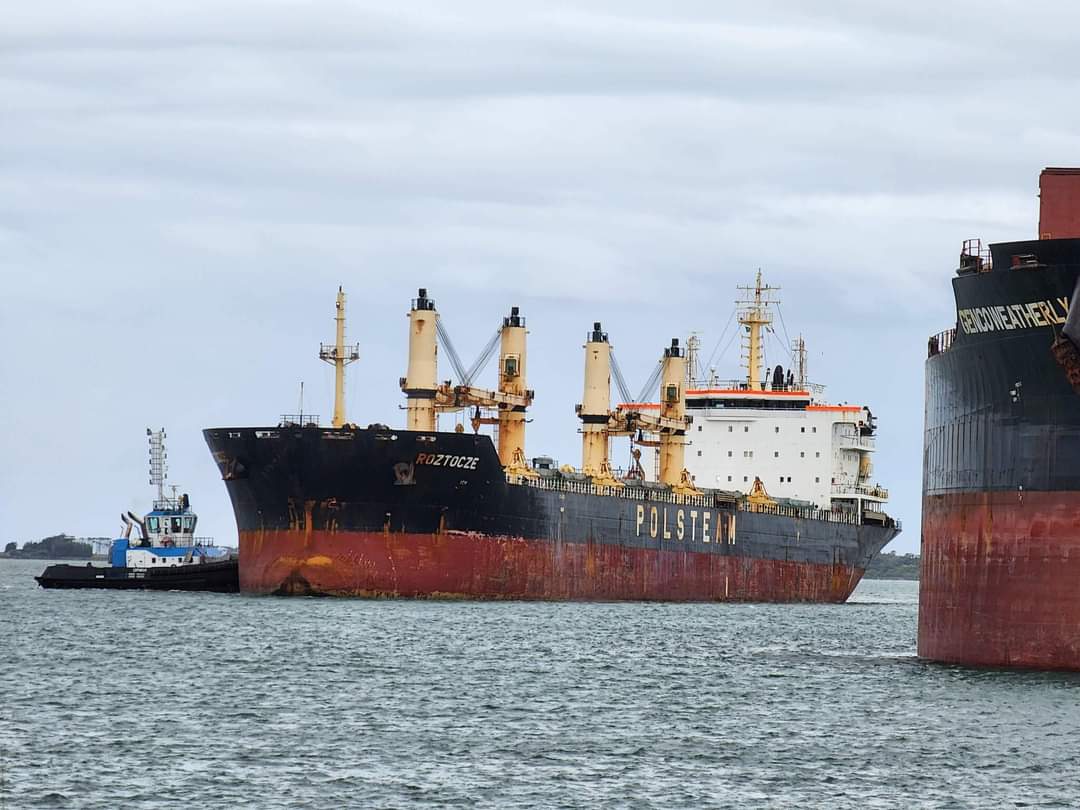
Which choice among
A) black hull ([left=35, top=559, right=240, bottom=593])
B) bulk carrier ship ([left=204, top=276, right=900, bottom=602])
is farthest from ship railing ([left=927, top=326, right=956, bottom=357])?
black hull ([left=35, top=559, right=240, bottom=593])

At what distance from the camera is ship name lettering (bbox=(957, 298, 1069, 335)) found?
26.5 meters

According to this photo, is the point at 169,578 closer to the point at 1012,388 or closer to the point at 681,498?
the point at 681,498

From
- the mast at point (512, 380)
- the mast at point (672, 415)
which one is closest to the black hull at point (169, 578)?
the mast at point (512, 380)

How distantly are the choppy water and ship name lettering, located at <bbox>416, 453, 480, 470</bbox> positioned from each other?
338 inches

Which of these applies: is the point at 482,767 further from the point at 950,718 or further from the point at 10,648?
the point at 10,648

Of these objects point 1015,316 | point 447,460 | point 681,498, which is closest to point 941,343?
point 1015,316

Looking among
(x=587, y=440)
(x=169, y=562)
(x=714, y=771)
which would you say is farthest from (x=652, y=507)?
(x=714, y=771)

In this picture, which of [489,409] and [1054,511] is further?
[489,409]

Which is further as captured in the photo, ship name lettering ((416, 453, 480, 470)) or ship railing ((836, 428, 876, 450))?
ship railing ((836, 428, 876, 450))

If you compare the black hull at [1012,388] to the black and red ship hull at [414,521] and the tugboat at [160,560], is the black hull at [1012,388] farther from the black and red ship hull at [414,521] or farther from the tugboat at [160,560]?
the tugboat at [160,560]

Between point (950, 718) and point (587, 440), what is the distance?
113 feet

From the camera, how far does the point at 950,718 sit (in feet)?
79.2

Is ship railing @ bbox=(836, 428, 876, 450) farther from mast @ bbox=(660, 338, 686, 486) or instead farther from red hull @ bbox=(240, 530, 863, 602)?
red hull @ bbox=(240, 530, 863, 602)

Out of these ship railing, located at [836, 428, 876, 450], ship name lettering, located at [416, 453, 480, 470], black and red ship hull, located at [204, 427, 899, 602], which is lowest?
black and red ship hull, located at [204, 427, 899, 602]
